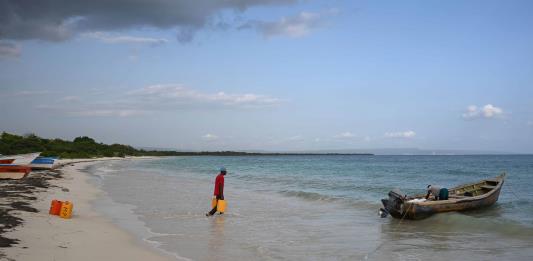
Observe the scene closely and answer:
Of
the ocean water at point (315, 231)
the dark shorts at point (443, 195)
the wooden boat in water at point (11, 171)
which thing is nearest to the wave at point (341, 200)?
the ocean water at point (315, 231)

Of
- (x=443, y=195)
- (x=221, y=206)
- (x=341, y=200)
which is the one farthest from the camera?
(x=341, y=200)

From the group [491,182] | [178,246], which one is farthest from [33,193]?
[491,182]

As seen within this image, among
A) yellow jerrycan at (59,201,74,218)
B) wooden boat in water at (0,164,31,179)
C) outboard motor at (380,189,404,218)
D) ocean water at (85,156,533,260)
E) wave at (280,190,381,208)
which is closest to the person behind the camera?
ocean water at (85,156,533,260)

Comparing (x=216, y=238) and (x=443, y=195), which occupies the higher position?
(x=443, y=195)

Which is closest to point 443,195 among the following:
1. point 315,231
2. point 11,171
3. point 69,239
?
point 315,231

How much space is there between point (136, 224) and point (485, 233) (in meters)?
9.47

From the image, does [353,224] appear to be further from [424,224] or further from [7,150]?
[7,150]

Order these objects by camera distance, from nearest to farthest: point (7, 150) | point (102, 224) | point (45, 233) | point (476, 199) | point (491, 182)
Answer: point (45, 233), point (102, 224), point (476, 199), point (491, 182), point (7, 150)

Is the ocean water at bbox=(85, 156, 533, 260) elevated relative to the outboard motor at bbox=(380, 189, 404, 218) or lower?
lower

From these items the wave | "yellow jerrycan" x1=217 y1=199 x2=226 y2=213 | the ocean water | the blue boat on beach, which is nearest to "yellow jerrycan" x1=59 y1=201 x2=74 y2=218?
the ocean water

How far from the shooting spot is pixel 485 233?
473 inches

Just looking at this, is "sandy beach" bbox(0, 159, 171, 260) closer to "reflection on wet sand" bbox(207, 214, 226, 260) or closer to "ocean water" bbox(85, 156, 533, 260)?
"ocean water" bbox(85, 156, 533, 260)

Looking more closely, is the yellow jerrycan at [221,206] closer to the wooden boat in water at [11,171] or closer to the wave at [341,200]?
the wave at [341,200]

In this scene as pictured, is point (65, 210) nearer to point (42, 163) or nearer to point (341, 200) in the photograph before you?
point (341, 200)
